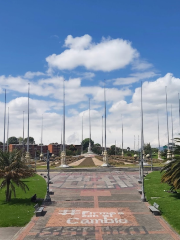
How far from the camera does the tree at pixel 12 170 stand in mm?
22141

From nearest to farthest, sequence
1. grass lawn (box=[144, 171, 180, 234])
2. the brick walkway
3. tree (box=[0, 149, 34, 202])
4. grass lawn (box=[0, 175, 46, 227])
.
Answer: the brick walkway
grass lawn (box=[0, 175, 46, 227])
grass lawn (box=[144, 171, 180, 234])
tree (box=[0, 149, 34, 202])

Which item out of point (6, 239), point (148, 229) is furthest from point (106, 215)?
point (6, 239)

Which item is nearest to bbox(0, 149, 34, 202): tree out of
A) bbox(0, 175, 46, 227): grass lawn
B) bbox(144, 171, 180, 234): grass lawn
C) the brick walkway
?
bbox(0, 175, 46, 227): grass lawn

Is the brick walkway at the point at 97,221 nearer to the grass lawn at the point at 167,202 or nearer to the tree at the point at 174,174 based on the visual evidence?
the grass lawn at the point at 167,202

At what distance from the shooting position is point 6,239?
1427 cm

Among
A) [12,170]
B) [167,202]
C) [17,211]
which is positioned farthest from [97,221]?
[12,170]

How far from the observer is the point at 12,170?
22359 mm

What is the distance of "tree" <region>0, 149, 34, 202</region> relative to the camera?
2214 centimetres

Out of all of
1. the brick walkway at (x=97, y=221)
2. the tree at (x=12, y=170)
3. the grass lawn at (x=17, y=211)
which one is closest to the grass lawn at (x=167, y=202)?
the brick walkway at (x=97, y=221)

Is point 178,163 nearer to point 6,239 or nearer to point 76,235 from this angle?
point 76,235

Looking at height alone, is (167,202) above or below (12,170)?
below

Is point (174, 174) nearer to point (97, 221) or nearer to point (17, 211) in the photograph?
point (97, 221)

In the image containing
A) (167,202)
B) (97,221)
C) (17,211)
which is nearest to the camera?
(97,221)

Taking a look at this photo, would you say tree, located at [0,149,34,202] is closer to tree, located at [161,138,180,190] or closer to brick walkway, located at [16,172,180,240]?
brick walkway, located at [16,172,180,240]
